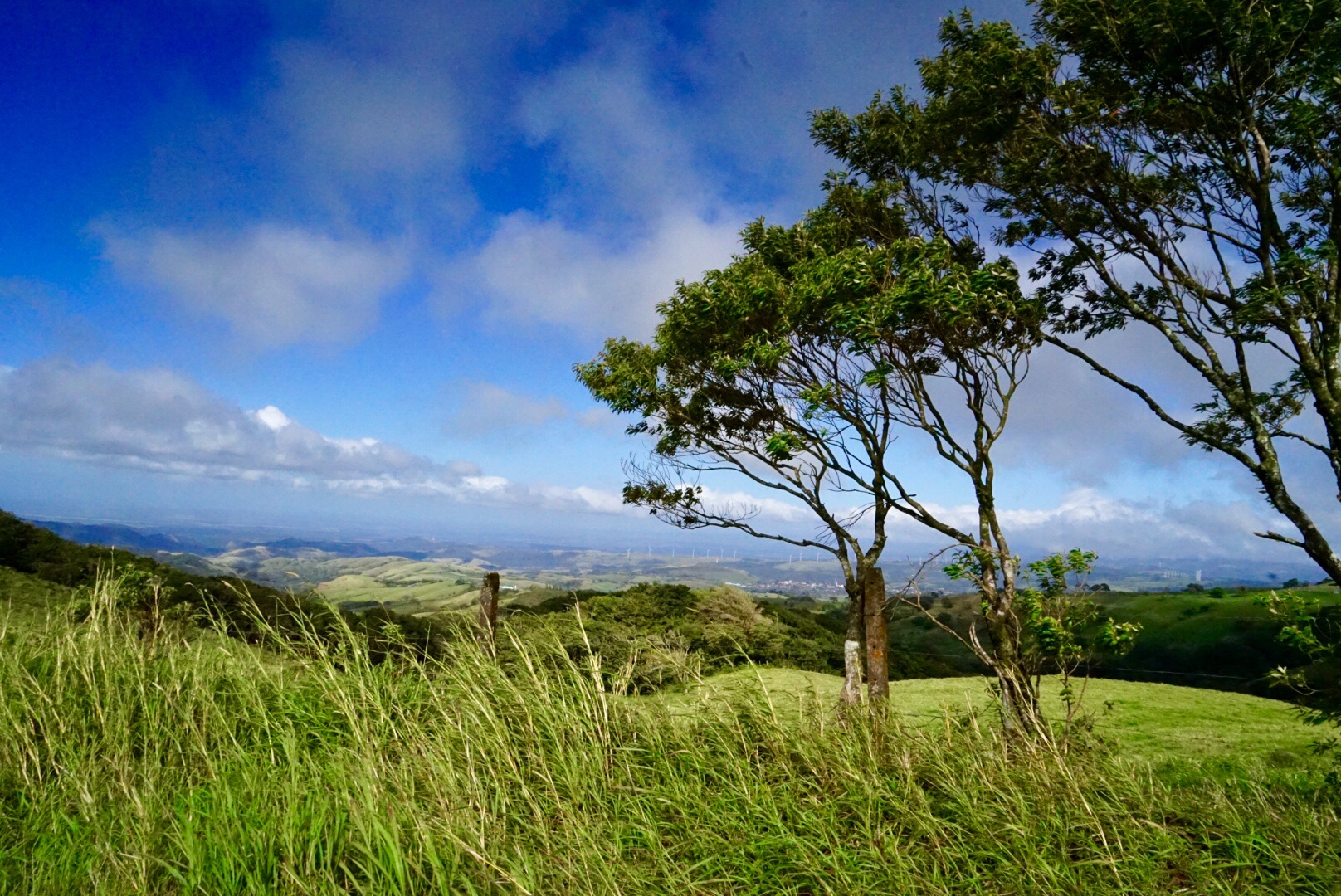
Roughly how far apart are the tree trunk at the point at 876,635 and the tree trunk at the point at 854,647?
2.18ft

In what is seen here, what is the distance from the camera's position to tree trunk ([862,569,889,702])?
7.56 m

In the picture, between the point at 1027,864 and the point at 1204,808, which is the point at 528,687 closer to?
the point at 1027,864

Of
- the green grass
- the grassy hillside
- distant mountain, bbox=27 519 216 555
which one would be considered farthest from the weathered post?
the grassy hillside

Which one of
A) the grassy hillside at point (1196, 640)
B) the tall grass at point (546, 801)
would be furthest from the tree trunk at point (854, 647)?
the grassy hillside at point (1196, 640)

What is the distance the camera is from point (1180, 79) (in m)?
6.93

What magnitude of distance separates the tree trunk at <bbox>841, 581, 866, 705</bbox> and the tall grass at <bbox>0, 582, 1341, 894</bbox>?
4.48m

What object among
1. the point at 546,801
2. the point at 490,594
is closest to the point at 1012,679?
the point at 546,801

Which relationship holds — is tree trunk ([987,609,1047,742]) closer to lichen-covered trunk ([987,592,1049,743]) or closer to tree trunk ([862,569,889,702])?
lichen-covered trunk ([987,592,1049,743])

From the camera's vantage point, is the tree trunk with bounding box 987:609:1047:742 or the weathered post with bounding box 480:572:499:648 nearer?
the tree trunk with bounding box 987:609:1047:742

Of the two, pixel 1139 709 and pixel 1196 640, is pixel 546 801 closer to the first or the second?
pixel 1139 709

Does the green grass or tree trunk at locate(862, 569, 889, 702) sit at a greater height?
tree trunk at locate(862, 569, 889, 702)

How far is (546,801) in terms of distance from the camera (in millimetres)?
4129

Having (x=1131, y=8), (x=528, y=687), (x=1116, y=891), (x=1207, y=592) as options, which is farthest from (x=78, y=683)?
(x=1207, y=592)

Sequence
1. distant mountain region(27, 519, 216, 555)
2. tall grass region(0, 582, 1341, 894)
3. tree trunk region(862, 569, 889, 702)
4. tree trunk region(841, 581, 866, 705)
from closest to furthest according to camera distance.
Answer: tall grass region(0, 582, 1341, 894)
tree trunk region(862, 569, 889, 702)
tree trunk region(841, 581, 866, 705)
distant mountain region(27, 519, 216, 555)
